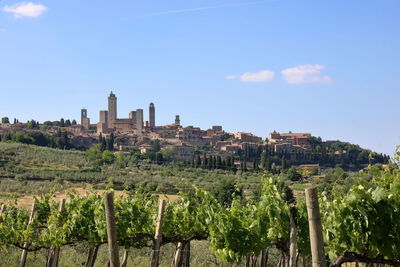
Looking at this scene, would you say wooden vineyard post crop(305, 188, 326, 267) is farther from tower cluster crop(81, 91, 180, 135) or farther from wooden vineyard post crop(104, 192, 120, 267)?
tower cluster crop(81, 91, 180, 135)

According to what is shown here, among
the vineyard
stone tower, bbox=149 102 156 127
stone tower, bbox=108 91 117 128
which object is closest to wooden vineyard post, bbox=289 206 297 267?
the vineyard

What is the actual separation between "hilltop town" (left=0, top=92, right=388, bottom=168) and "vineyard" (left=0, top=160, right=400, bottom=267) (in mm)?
66382

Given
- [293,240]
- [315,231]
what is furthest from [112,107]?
[315,231]

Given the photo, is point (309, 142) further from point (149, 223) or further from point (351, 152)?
point (149, 223)

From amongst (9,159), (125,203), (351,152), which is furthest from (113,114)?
(125,203)

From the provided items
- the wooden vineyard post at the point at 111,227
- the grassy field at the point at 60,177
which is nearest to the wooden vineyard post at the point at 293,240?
the wooden vineyard post at the point at 111,227

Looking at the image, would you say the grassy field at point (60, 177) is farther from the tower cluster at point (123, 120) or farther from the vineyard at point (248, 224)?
the tower cluster at point (123, 120)

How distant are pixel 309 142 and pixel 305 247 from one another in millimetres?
107115

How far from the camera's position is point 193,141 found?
104 meters

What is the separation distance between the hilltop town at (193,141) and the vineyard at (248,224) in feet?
218

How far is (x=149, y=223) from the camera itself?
555cm

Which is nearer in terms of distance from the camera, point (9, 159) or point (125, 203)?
point (125, 203)

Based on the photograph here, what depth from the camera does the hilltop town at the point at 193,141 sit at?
8431 cm

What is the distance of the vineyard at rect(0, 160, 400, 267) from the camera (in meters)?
3.74
